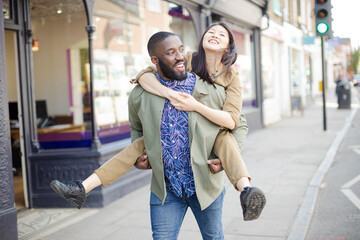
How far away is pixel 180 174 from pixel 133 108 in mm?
478

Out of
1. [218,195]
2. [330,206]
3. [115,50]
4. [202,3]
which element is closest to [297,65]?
[202,3]

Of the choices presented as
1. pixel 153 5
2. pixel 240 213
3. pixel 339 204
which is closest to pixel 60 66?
pixel 153 5

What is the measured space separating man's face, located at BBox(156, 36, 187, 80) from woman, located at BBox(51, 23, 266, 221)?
0.10 metres

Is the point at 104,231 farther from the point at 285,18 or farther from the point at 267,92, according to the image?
the point at 285,18

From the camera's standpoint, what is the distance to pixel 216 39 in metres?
2.70

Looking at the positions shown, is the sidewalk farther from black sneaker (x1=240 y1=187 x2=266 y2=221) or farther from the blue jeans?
black sneaker (x1=240 y1=187 x2=266 y2=221)

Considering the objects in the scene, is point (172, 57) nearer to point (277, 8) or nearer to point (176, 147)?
point (176, 147)

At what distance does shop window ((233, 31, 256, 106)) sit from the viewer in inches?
520

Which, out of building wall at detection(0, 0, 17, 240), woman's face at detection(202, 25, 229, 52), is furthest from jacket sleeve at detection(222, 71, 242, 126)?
building wall at detection(0, 0, 17, 240)

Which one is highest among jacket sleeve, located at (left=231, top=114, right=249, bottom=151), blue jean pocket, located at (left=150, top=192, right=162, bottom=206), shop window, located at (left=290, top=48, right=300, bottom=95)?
shop window, located at (left=290, top=48, right=300, bottom=95)

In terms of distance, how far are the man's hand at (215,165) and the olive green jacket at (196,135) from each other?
0.08ft

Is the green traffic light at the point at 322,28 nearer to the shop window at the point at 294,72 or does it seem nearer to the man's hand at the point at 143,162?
the shop window at the point at 294,72

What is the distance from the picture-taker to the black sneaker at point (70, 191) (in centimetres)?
259

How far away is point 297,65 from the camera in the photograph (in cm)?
2167
